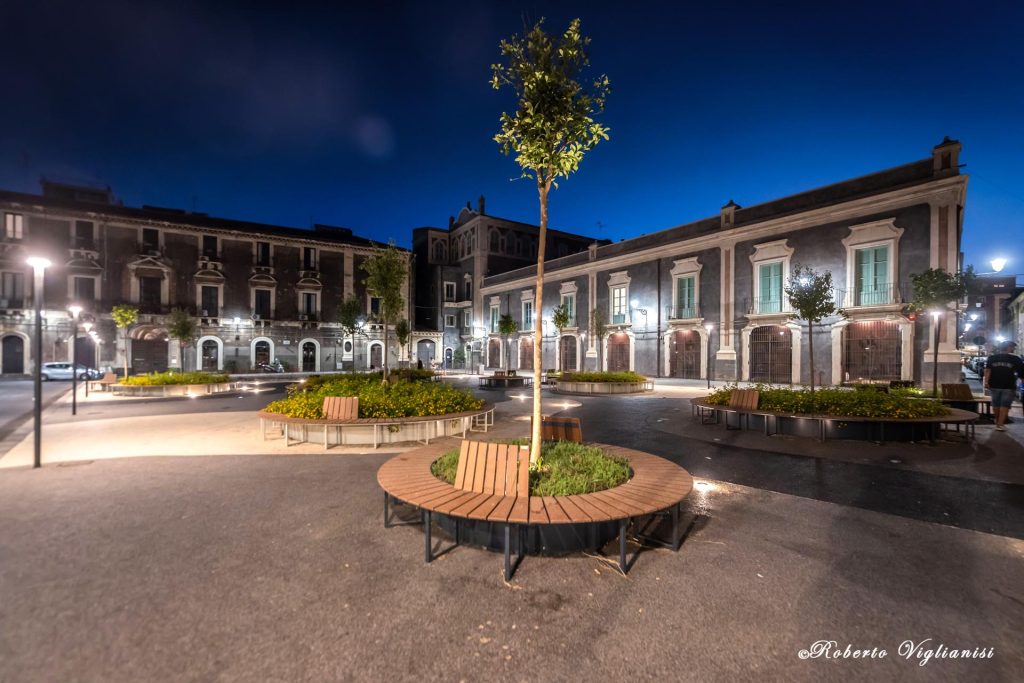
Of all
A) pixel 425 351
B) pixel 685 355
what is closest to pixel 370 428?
pixel 685 355

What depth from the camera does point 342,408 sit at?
898 centimetres

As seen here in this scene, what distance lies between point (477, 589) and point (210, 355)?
41.1 meters

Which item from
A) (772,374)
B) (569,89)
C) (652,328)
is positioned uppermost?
(569,89)

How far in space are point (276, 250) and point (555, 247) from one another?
29.2 meters

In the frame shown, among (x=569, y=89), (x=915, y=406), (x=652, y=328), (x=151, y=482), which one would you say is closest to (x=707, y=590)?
(x=569, y=89)

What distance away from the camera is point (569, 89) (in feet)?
17.1

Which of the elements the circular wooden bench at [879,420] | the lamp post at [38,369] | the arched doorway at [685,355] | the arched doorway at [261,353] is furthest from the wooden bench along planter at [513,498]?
the arched doorway at [261,353]

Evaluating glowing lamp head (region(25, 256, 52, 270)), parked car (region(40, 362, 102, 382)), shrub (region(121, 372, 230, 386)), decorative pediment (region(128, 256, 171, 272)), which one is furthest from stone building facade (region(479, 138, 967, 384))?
parked car (region(40, 362, 102, 382))

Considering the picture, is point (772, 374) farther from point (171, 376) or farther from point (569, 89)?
point (171, 376)

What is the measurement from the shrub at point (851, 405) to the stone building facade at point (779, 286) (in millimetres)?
12716

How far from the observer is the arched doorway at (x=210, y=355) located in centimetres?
3619

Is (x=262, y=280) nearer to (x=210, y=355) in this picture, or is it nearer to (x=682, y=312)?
(x=210, y=355)

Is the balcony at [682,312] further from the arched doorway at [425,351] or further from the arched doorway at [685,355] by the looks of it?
the arched doorway at [425,351]

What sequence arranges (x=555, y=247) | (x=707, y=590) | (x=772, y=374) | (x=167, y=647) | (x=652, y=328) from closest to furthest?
(x=167, y=647), (x=707, y=590), (x=772, y=374), (x=652, y=328), (x=555, y=247)
